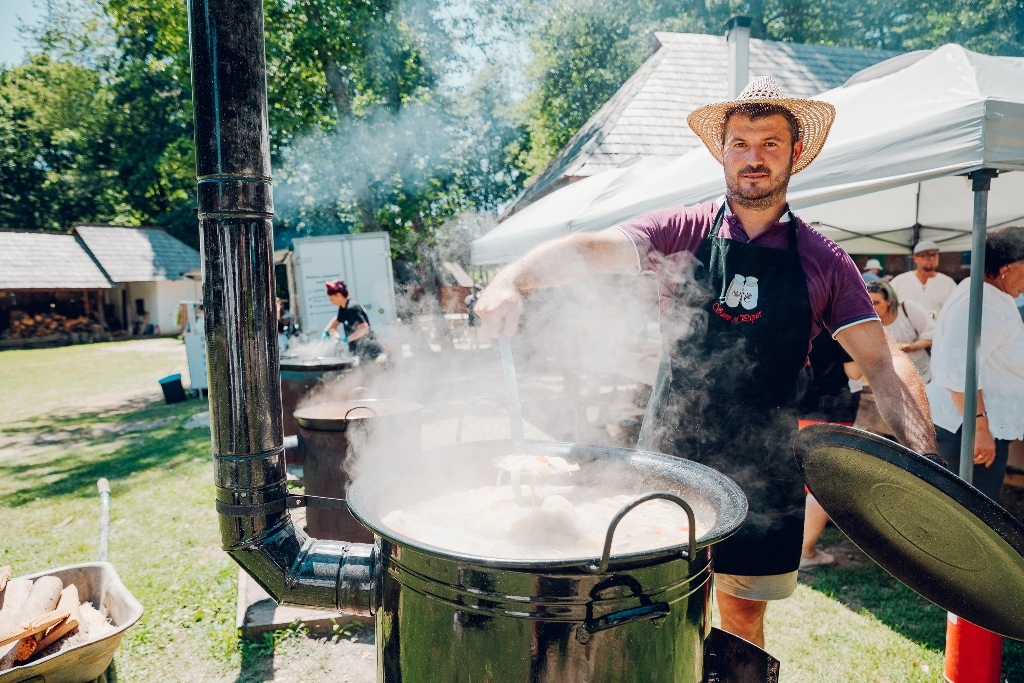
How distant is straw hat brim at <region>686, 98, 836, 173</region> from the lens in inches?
94.0

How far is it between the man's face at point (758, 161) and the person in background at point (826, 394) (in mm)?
2222

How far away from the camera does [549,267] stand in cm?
208

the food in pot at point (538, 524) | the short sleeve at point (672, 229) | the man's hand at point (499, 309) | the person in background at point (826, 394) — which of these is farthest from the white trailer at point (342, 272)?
the man's hand at point (499, 309)

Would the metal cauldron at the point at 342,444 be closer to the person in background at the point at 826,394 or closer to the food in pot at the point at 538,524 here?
the food in pot at the point at 538,524

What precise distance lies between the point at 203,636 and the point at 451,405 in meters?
7.16

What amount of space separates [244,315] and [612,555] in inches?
61.9

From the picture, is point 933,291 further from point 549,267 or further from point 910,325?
point 549,267

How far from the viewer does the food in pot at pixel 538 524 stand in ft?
5.69

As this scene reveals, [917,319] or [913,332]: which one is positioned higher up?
[917,319]

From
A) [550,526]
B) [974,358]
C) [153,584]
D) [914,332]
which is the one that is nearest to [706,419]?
[550,526]

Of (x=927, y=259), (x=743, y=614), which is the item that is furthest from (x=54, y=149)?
(x=743, y=614)

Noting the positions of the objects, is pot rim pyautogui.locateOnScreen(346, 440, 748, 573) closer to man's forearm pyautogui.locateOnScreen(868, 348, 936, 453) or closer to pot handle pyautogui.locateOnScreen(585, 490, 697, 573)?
pot handle pyautogui.locateOnScreen(585, 490, 697, 573)

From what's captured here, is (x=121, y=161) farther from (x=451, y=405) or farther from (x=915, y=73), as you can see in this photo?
(x=915, y=73)

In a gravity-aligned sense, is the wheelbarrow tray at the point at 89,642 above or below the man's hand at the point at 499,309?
below
